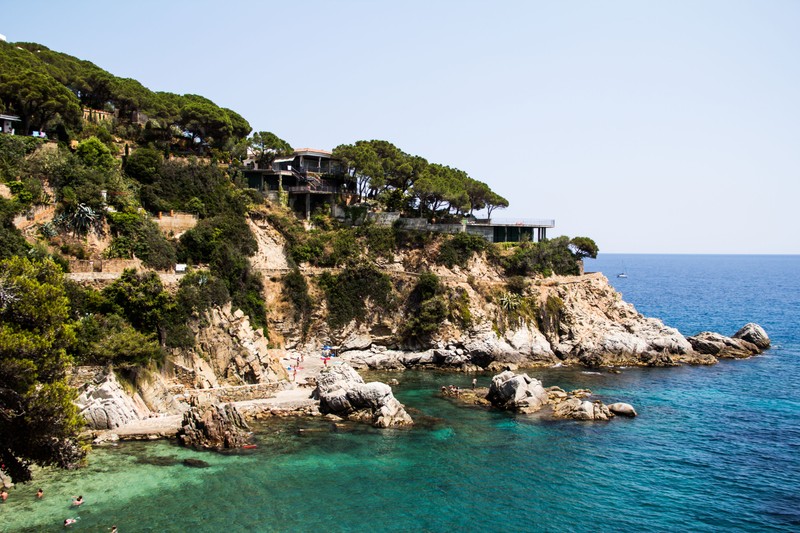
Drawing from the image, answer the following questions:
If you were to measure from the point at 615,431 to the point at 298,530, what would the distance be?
945 inches

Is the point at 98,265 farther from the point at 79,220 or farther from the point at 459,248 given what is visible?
the point at 459,248

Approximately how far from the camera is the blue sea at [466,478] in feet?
92.3

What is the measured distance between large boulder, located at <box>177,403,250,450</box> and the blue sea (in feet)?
3.94

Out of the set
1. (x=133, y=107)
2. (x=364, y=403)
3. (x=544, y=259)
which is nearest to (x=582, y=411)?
(x=364, y=403)

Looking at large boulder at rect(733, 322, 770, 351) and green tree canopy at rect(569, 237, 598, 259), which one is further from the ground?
green tree canopy at rect(569, 237, 598, 259)

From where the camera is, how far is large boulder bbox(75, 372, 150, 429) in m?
37.3

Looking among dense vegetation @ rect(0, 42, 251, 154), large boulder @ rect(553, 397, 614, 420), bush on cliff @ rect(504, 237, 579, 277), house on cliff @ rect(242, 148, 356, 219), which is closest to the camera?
large boulder @ rect(553, 397, 614, 420)

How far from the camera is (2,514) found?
26.7 metres

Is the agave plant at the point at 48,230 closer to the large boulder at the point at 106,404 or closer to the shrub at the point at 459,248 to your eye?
the large boulder at the point at 106,404

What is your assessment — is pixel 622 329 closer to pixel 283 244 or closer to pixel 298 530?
pixel 283 244

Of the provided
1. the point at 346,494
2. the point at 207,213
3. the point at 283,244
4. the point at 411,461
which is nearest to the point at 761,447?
the point at 411,461

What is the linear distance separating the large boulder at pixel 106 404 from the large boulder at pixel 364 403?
507 inches

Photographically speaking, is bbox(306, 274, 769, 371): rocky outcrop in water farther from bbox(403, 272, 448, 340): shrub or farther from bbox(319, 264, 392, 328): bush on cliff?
bbox(319, 264, 392, 328): bush on cliff

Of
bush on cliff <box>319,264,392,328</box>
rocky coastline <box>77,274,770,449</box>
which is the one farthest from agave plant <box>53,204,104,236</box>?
bush on cliff <box>319,264,392,328</box>
